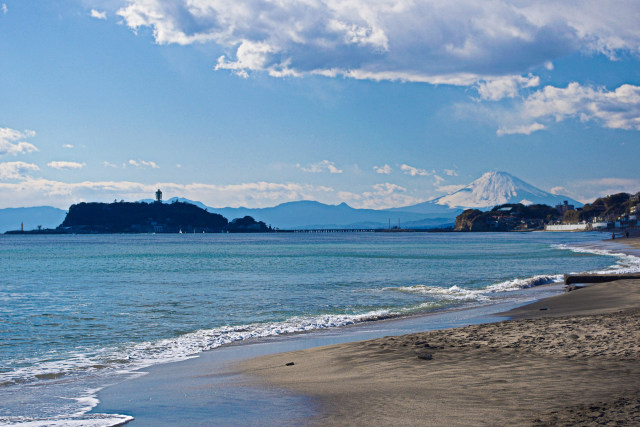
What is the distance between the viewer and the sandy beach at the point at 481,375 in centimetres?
682

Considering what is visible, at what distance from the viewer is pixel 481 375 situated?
8.88m

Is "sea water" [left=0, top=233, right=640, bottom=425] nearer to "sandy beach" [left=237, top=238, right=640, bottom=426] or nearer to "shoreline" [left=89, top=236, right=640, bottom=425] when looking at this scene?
"shoreline" [left=89, top=236, right=640, bottom=425]

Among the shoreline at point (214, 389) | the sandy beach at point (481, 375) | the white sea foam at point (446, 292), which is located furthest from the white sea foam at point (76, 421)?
the white sea foam at point (446, 292)

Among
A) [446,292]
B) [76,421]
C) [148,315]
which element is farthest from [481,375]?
[446,292]

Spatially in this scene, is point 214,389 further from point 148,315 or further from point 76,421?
point 148,315

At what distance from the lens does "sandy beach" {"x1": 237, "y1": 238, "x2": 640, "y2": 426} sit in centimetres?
682

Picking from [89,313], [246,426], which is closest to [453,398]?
[246,426]

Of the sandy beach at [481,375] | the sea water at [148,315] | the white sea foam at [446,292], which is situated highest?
the sandy beach at [481,375]

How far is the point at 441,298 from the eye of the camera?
25172mm

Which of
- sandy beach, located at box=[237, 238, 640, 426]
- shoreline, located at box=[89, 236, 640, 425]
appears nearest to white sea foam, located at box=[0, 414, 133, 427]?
shoreline, located at box=[89, 236, 640, 425]

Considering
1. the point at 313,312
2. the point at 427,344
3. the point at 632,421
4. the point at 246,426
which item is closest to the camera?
the point at 632,421

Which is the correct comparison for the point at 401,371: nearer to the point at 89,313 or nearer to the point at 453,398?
the point at 453,398

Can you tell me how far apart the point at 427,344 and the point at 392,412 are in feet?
16.1

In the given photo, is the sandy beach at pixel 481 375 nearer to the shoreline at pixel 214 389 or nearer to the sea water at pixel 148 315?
the shoreline at pixel 214 389
